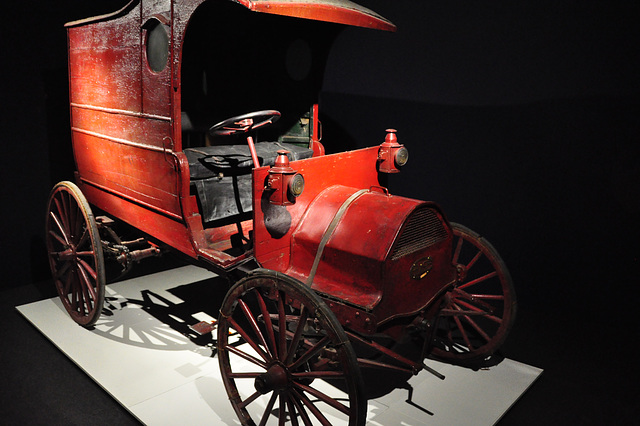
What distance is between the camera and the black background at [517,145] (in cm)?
383

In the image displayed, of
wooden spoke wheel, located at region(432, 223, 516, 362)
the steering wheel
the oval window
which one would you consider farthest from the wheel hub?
the oval window

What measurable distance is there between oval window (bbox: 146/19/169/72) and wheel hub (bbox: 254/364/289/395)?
1.94 meters

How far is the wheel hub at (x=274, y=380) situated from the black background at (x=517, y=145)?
143 centimetres

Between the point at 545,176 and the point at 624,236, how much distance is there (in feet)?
2.27

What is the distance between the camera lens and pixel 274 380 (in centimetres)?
262

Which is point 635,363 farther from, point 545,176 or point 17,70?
point 17,70

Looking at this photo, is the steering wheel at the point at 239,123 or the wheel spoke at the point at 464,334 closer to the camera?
the steering wheel at the point at 239,123

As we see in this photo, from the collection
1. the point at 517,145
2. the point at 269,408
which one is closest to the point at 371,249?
the point at 269,408

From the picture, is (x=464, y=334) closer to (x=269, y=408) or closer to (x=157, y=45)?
(x=269, y=408)

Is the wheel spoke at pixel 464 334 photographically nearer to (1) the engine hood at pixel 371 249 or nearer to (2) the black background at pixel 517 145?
(2) the black background at pixel 517 145

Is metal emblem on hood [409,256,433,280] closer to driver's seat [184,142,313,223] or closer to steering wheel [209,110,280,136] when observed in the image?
steering wheel [209,110,280,136]

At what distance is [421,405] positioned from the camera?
320cm

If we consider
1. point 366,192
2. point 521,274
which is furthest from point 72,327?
point 521,274

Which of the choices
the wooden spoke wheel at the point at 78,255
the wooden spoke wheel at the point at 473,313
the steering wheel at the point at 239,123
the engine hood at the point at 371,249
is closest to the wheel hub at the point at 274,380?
the engine hood at the point at 371,249
